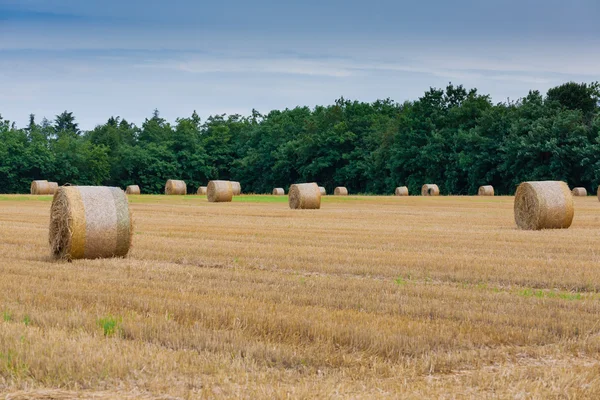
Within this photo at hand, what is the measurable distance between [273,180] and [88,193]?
7478cm

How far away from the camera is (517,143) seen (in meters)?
65.8

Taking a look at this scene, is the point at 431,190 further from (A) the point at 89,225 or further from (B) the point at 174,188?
(A) the point at 89,225

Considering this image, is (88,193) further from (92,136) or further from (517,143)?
(92,136)

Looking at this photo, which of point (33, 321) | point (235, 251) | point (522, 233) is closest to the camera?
point (33, 321)

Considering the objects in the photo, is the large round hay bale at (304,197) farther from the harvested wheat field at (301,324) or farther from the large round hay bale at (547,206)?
the harvested wheat field at (301,324)

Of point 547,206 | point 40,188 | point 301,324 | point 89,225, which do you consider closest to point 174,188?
point 40,188

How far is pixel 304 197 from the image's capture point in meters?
35.1

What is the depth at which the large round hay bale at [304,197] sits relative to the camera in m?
35.1

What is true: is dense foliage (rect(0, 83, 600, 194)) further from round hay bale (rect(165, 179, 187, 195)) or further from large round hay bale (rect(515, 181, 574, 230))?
large round hay bale (rect(515, 181, 574, 230))

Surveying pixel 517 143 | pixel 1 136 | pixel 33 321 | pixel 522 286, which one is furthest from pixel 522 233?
pixel 1 136

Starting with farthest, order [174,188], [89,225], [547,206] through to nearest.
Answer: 1. [174,188]
2. [547,206]
3. [89,225]

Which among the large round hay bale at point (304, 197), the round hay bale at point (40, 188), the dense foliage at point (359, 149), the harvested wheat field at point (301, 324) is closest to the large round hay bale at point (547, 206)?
the harvested wheat field at point (301, 324)

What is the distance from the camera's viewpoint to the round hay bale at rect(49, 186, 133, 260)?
1345 centimetres

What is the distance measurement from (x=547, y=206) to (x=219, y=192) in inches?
982
